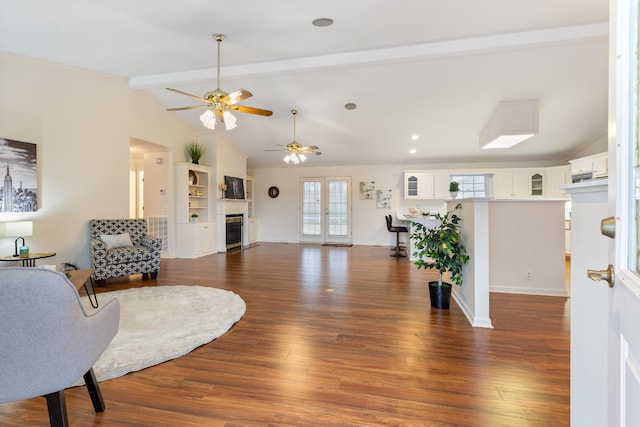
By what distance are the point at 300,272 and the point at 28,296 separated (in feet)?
14.0

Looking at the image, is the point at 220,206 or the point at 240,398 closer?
the point at 240,398

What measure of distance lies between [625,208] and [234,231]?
804cm

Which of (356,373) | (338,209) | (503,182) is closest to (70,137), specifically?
(356,373)

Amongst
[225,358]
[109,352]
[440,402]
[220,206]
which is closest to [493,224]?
[440,402]

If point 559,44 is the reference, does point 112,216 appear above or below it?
below

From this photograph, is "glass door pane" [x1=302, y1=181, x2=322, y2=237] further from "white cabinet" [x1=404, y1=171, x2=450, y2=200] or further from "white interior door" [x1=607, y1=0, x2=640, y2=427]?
"white interior door" [x1=607, y1=0, x2=640, y2=427]

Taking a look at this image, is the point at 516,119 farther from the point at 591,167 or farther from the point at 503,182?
the point at 503,182

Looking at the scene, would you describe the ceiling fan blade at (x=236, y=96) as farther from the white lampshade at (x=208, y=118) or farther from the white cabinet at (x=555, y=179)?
the white cabinet at (x=555, y=179)

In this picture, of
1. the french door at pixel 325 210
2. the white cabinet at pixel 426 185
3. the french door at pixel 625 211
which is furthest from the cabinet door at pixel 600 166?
the french door at pixel 625 211

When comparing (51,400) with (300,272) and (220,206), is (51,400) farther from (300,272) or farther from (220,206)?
(220,206)

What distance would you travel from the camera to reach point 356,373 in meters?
2.17

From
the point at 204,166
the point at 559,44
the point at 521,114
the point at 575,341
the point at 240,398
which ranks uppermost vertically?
the point at 559,44

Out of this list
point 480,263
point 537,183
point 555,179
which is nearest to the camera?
point 480,263

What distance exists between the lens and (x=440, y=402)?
185cm
